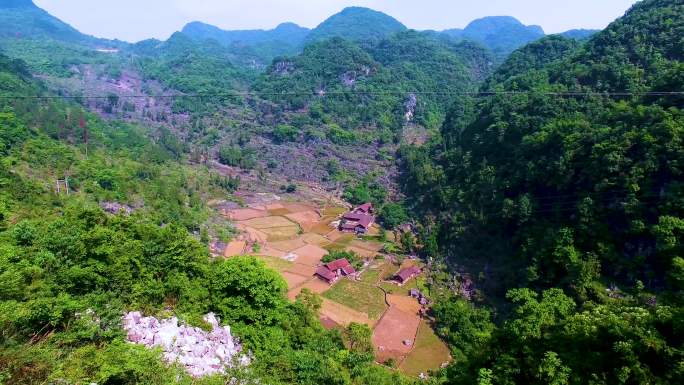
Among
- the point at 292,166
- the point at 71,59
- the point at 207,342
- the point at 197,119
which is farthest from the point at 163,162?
the point at 71,59

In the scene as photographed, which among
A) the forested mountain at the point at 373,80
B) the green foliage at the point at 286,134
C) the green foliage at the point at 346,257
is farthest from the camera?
the forested mountain at the point at 373,80

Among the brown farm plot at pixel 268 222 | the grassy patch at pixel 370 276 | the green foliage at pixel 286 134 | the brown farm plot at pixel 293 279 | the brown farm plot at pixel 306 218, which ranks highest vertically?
the green foliage at pixel 286 134

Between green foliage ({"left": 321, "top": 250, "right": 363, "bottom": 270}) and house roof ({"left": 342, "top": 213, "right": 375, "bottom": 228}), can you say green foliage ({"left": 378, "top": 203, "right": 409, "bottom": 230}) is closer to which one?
house roof ({"left": 342, "top": 213, "right": 375, "bottom": 228})

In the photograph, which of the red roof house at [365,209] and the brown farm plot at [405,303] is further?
the red roof house at [365,209]

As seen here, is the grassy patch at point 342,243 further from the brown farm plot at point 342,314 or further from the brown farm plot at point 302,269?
the brown farm plot at point 342,314

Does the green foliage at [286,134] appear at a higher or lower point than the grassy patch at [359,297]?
higher

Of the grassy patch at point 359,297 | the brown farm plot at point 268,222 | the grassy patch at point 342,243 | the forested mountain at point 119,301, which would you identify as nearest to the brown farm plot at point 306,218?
the brown farm plot at point 268,222

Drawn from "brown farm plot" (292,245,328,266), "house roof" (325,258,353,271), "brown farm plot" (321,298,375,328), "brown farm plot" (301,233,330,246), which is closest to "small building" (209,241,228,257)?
"brown farm plot" (292,245,328,266)

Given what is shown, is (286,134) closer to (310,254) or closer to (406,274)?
(310,254)
